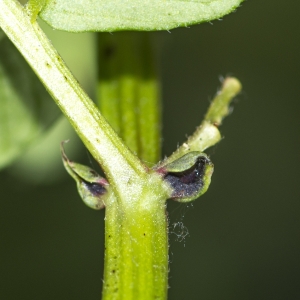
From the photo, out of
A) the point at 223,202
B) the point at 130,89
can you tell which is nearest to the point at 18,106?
the point at 130,89

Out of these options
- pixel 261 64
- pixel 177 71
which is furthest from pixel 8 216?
pixel 261 64

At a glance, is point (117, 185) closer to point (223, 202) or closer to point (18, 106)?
point (18, 106)

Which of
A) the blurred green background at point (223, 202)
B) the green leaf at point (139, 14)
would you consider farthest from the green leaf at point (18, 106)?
the blurred green background at point (223, 202)

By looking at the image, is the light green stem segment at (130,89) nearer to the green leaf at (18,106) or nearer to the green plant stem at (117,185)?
the green leaf at (18,106)

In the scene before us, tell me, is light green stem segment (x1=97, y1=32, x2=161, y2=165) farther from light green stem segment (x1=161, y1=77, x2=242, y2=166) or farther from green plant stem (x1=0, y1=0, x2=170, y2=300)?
green plant stem (x1=0, y1=0, x2=170, y2=300)

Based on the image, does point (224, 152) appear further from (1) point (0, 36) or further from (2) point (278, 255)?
(1) point (0, 36)

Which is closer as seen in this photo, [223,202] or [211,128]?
[211,128]

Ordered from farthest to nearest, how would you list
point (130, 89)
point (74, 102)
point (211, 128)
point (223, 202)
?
point (223, 202) → point (130, 89) → point (211, 128) → point (74, 102)

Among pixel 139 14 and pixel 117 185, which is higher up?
pixel 139 14
